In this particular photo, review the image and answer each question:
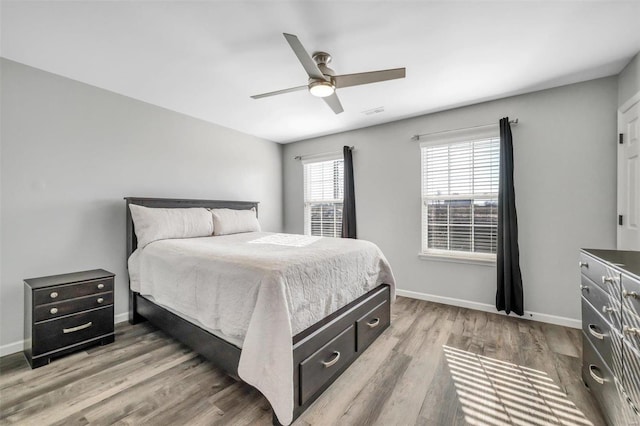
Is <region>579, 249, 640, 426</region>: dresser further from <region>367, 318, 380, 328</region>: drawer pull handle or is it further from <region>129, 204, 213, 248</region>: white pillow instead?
<region>129, 204, 213, 248</region>: white pillow

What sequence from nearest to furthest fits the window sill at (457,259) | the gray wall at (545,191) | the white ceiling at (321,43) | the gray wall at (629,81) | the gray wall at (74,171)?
the white ceiling at (321,43) → the gray wall at (629,81) → the gray wall at (74,171) → the gray wall at (545,191) → the window sill at (457,259)

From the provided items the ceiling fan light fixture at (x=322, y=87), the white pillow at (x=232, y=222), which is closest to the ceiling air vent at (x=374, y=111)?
the ceiling fan light fixture at (x=322, y=87)

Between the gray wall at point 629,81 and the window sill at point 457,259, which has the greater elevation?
the gray wall at point 629,81

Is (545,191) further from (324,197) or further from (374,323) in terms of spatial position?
(324,197)

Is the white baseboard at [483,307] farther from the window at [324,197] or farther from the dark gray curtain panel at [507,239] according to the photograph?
the window at [324,197]

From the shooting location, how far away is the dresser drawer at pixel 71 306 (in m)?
2.10

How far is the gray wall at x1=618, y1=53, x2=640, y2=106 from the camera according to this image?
2.19 meters

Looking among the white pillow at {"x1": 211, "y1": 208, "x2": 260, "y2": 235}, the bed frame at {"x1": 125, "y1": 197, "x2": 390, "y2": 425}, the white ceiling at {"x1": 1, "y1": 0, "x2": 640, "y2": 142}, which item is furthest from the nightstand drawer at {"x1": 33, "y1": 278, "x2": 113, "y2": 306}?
the white ceiling at {"x1": 1, "y1": 0, "x2": 640, "y2": 142}

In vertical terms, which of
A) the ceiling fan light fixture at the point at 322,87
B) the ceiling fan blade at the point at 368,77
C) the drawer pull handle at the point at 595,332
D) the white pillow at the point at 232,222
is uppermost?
the ceiling fan blade at the point at 368,77

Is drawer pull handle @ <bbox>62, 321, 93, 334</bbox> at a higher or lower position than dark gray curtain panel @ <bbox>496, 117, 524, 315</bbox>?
lower

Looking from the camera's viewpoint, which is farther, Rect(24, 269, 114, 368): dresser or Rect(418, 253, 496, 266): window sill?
Rect(418, 253, 496, 266): window sill

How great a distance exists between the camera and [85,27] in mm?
1885

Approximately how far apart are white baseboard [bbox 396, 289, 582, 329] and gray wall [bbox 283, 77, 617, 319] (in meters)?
0.04

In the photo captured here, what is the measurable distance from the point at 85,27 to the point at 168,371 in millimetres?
2562
